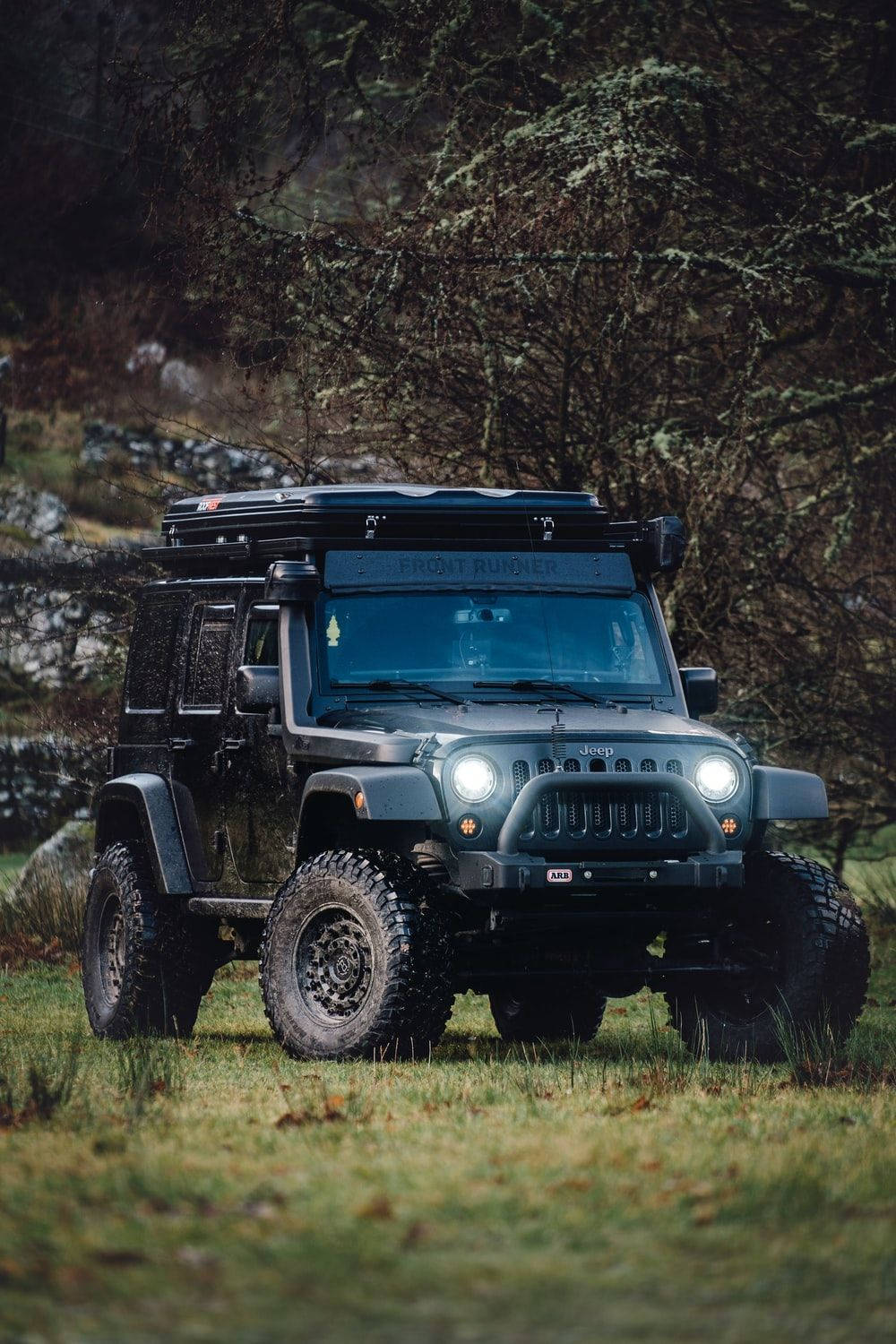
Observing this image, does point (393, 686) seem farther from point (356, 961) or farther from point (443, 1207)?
point (443, 1207)

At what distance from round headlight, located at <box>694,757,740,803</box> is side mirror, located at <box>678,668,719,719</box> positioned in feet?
2.88

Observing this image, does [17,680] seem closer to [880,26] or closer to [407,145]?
[407,145]

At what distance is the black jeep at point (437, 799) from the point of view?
380 inches

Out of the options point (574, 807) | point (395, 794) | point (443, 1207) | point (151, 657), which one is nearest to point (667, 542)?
point (574, 807)

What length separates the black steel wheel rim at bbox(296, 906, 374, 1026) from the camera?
31.9 ft

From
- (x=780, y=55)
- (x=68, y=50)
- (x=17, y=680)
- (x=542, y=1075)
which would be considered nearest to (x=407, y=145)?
(x=780, y=55)

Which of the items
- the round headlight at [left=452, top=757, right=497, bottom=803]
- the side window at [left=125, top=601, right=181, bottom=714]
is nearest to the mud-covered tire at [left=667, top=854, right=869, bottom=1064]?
the round headlight at [left=452, top=757, right=497, bottom=803]

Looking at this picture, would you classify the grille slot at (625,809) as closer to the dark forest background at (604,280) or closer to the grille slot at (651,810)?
the grille slot at (651,810)

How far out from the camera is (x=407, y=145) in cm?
1845

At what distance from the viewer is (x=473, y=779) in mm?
9617

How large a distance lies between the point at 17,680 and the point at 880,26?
17.5 m

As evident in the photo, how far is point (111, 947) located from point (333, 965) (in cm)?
242

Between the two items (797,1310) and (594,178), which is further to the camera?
(594,178)

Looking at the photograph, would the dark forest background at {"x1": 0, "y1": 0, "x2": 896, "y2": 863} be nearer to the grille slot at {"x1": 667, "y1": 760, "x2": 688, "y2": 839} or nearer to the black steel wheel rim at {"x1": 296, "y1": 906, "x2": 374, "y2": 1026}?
the grille slot at {"x1": 667, "y1": 760, "x2": 688, "y2": 839}
